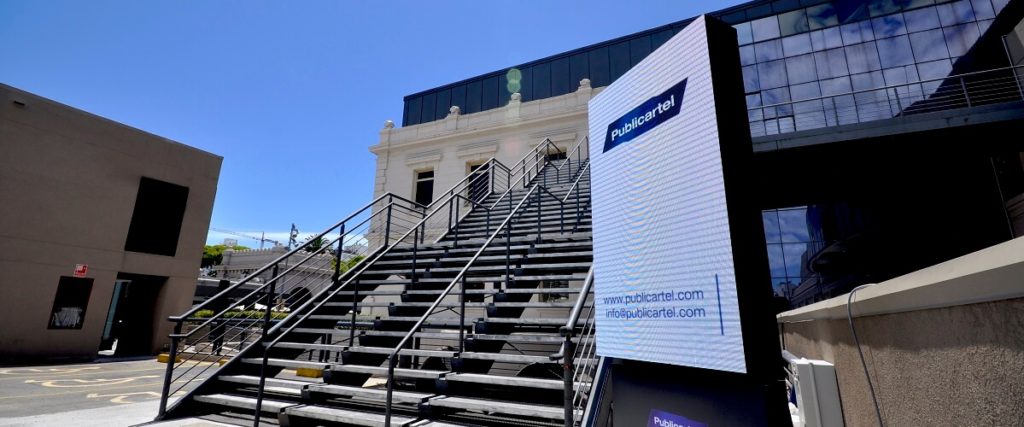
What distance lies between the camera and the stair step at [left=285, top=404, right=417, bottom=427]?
14.4 feet

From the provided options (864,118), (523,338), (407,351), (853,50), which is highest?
(853,50)

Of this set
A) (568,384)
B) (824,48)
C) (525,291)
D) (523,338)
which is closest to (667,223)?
(568,384)

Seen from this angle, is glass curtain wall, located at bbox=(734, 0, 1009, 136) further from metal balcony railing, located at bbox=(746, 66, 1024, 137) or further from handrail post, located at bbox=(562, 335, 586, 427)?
handrail post, located at bbox=(562, 335, 586, 427)

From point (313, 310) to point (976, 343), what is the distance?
6970 millimetres

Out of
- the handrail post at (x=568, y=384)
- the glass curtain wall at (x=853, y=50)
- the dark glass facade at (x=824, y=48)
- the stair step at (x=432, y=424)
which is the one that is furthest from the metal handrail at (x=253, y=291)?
the glass curtain wall at (x=853, y=50)

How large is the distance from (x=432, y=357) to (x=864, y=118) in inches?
769

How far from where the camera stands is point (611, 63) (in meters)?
21.2

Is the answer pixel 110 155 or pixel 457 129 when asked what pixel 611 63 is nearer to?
pixel 457 129

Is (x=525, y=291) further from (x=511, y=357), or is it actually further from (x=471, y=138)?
(x=471, y=138)

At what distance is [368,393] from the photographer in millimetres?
4949

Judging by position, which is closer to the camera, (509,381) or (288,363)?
(509,381)

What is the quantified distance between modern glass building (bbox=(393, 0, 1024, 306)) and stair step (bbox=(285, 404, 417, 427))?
10.7m

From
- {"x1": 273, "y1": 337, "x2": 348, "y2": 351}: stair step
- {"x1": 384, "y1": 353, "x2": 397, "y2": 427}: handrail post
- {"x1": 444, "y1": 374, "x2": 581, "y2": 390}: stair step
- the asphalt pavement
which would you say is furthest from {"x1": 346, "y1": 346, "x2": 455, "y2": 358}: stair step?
the asphalt pavement

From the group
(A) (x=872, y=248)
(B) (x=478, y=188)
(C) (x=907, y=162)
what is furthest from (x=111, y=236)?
(A) (x=872, y=248)
